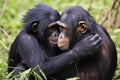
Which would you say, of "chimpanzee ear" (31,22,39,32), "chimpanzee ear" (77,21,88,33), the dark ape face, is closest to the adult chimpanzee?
"chimpanzee ear" (77,21,88,33)

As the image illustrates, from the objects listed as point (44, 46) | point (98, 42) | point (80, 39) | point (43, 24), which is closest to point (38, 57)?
point (44, 46)

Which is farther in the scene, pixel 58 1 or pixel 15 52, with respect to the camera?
pixel 58 1

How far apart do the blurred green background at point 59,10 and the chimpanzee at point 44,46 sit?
1.12 ft

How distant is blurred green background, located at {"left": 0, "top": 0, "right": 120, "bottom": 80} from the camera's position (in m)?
8.76

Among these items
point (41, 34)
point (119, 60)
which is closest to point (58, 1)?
point (119, 60)

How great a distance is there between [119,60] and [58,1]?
3.06 meters

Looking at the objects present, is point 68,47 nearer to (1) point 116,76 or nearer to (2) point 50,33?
(2) point 50,33

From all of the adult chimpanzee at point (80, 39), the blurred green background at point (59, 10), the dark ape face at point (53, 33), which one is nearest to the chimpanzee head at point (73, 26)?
the adult chimpanzee at point (80, 39)

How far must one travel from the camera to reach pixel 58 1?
11141 mm

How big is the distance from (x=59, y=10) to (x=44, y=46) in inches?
129

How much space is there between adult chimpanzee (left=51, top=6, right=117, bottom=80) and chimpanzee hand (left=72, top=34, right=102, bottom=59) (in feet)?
0.40

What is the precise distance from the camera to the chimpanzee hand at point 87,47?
23.4ft

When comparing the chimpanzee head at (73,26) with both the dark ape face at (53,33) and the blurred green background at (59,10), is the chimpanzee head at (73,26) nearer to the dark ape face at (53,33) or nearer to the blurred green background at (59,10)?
the dark ape face at (53,33)

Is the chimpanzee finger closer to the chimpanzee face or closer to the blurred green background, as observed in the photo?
the chimpanzee face
